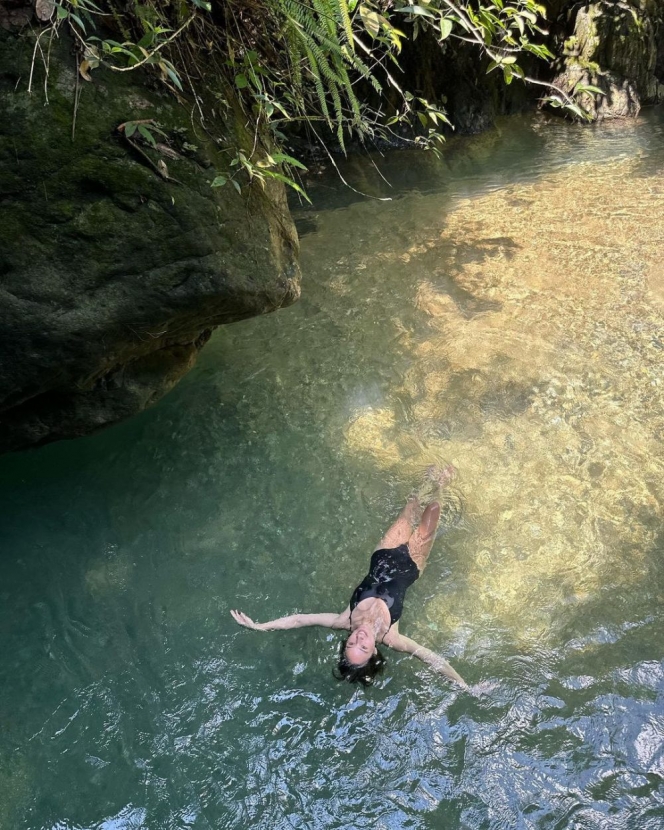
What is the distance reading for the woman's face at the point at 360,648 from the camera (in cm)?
336

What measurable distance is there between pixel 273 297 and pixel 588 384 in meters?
2.76

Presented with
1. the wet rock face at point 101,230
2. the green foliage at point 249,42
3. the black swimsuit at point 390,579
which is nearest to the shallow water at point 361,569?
the black swimsuit at point 390,579

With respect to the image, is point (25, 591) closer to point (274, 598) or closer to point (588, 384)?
point (274, 598)

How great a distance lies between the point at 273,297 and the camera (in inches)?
144

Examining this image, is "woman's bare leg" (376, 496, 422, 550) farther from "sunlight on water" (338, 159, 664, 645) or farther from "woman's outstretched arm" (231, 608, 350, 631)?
"woman's outstretched arm" (231, 608, 350, 631)

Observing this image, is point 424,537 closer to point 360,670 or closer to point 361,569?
point 361,569

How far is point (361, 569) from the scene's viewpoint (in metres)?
3.94

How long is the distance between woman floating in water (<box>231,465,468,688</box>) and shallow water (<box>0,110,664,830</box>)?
0.28ft

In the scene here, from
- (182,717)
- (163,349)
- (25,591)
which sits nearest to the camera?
(182,717)

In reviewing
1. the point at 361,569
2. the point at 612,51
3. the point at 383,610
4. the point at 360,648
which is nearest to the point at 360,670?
the point at 360,648

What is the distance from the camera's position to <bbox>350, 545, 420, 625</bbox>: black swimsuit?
3.65m

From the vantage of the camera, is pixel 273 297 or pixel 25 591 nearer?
pixel 273 297

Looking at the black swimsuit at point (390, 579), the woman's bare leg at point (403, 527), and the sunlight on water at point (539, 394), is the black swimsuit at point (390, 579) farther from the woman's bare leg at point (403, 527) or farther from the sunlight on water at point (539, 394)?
the sunlight on water at point (539, 394)

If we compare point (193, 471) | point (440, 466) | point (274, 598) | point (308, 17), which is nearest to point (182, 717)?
point (274, 598)
